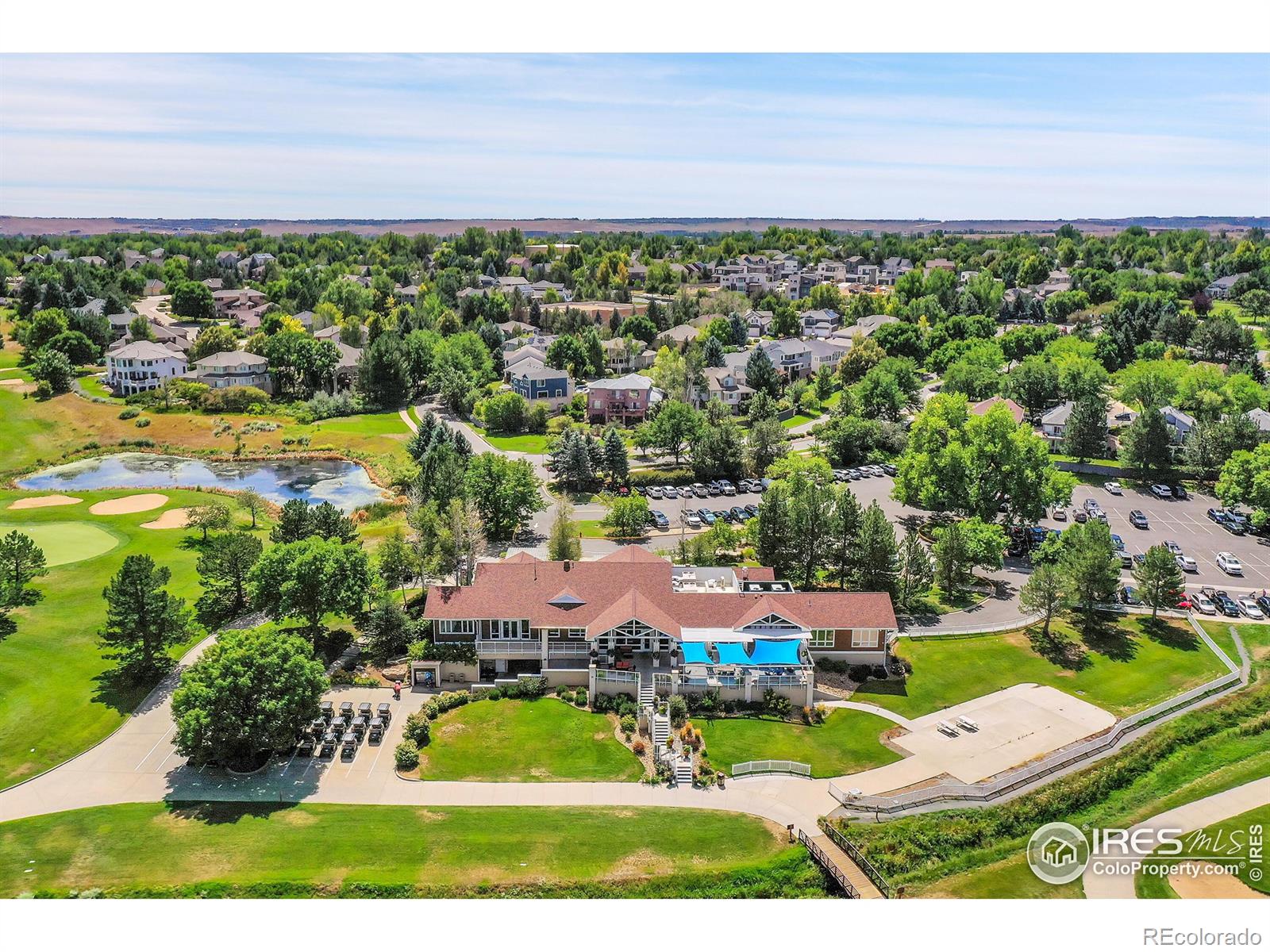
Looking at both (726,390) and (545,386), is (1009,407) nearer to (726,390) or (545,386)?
(726,390)

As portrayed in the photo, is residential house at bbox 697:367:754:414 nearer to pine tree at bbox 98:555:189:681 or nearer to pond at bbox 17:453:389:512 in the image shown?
pond at bbox 17:453:389:512

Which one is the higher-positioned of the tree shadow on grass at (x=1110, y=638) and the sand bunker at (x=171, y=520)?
the sand bunker at (x=171, y=520)

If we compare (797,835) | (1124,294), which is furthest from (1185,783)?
(1124,294)

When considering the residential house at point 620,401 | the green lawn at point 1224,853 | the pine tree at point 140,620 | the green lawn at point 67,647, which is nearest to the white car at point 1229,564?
the green lawn at point 1224,853

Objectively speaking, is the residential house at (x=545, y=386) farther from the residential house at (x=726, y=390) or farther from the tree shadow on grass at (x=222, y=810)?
the tree shadow on grass at (x=222, y=810)

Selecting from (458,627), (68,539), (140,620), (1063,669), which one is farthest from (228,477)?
(1063,669)

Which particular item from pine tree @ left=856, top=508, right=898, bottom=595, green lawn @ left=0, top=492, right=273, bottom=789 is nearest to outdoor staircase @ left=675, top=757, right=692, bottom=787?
pine tree @ left=856, top=508, right=898, bottom=595
